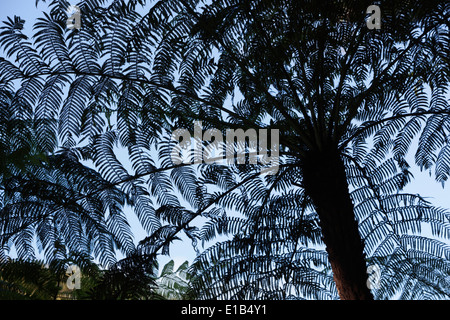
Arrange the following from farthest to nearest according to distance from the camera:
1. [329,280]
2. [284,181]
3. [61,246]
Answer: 1. [329,280]
2. [284,181]
3. [61,246]

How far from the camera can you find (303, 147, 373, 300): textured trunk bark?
4.12ft

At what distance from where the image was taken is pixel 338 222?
1309 millimetres

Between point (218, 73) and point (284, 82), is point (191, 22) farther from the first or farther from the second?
point (284, 82)

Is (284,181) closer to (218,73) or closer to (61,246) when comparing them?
(218,73)

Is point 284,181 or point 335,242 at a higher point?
point 284,181

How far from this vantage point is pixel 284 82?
6.53 feet

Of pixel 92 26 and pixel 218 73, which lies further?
pixel 218 73

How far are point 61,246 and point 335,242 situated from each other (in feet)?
3.19

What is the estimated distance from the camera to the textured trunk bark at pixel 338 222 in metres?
1.26
